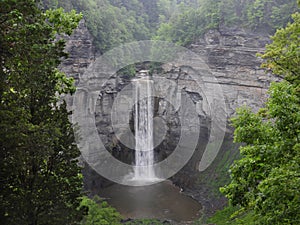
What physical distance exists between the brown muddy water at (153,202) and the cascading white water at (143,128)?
3491mm

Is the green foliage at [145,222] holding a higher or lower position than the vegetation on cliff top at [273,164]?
lower

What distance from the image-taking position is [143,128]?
37.6m

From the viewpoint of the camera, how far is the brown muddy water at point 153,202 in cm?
2747

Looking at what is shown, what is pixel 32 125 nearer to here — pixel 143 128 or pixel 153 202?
pixel 153 202

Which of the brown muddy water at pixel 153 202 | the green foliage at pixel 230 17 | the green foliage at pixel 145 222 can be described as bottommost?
the green foliage at pixel 145 222

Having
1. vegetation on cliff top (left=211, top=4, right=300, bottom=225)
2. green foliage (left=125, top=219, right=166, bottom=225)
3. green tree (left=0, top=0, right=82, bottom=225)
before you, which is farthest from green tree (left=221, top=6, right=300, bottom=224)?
green foliage (left=125, top=219, right=166, bottom=225)

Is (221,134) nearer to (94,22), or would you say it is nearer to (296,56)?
(94,22)

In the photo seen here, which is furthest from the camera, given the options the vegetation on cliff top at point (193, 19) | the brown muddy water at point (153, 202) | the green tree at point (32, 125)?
the vegetation on cliff top at point (193, 19)

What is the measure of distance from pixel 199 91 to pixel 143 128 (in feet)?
23.4

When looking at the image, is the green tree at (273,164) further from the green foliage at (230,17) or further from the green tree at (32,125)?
the green foliage at (230,17)

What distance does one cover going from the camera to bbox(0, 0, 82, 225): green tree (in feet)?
24.8

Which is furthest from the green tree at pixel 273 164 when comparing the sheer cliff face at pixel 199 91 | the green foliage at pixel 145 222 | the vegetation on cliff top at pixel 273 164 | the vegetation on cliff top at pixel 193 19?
the vegetation on cliff top at pixel 193 19

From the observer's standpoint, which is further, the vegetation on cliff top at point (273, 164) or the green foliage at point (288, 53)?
the green foliage at point (288, 53)

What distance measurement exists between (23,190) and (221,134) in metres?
27.5
